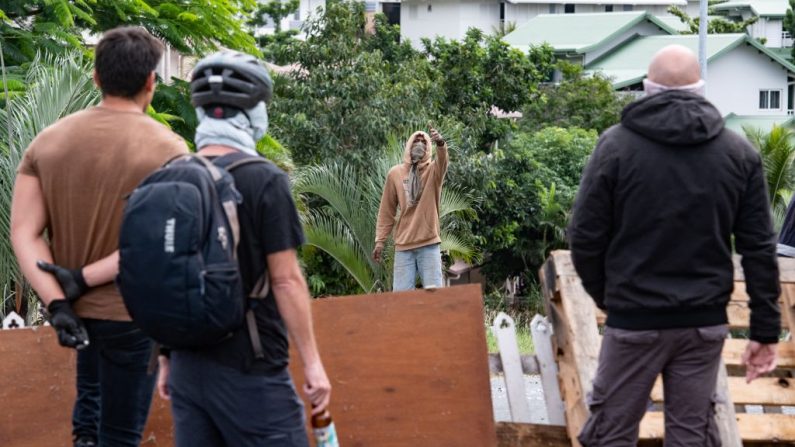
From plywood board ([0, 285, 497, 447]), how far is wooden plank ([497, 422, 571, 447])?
28 cm

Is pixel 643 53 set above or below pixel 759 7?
below

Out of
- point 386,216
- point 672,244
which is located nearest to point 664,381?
point 672,244

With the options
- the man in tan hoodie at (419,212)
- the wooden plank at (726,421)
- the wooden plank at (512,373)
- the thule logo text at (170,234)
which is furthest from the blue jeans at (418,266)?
the thule logo text at (170,234)

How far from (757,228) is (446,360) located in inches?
70.1

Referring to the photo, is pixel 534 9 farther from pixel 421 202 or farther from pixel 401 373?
pixel 401 373

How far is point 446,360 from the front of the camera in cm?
572

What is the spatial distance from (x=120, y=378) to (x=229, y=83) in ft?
3.83

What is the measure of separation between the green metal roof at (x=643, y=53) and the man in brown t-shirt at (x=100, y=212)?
47.5 meters

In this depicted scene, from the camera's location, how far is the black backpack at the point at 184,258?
3389 millimetres

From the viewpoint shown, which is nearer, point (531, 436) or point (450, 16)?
point (531, 436)

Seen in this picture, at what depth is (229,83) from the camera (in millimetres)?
3701

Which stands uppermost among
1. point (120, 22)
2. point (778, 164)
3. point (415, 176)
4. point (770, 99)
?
point (120, 22)

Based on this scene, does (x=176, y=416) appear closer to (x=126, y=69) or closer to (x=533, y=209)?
(x=126, y=69)

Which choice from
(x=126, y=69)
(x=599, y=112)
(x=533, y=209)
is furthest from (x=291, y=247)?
(x=599, y=112)
